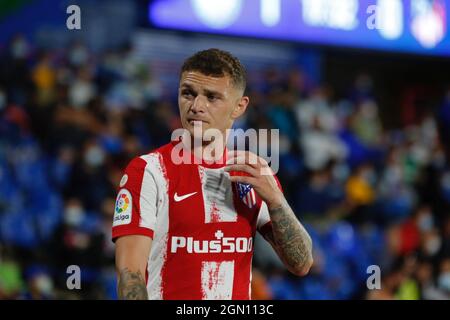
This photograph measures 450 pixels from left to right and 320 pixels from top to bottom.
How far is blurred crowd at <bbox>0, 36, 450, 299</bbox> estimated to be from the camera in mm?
8750

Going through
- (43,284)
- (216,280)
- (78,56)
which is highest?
(78,56)

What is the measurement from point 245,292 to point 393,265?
7375 millimetres

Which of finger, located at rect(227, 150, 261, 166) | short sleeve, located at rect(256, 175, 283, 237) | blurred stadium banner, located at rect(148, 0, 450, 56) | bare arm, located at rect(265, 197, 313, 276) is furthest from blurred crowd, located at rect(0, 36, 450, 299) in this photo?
finger, located at rect(227, 150, 261, 166)

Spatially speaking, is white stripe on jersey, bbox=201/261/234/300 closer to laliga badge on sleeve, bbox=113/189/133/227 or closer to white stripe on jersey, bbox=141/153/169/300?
white stripe on jersey, bbox=141/153/169/300

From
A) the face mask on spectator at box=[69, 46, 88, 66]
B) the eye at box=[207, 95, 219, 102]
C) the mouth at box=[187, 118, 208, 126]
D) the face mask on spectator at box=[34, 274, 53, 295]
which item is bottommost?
the face mask on spectator at box=[34, 274, 53, 295]

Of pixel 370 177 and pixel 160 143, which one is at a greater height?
pixel 160 143

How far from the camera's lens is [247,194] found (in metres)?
3.64

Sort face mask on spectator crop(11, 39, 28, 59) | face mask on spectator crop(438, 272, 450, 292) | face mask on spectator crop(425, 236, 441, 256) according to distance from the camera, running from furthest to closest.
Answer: face mask on spectator crop(425, 236, 441, 256) < face mask on spectator crop(11, 39, 28, 59) < face mask on spectator crop(438, 272, 450, 292)

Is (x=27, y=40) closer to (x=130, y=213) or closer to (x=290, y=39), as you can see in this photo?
(x=290, y=39)

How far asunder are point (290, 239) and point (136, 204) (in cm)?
69

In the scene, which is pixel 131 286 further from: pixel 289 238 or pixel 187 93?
pixel 187 93

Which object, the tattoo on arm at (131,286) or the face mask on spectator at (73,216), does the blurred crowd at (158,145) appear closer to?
the face mask on spectator at (73,216)

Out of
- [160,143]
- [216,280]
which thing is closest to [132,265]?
[216,280]
